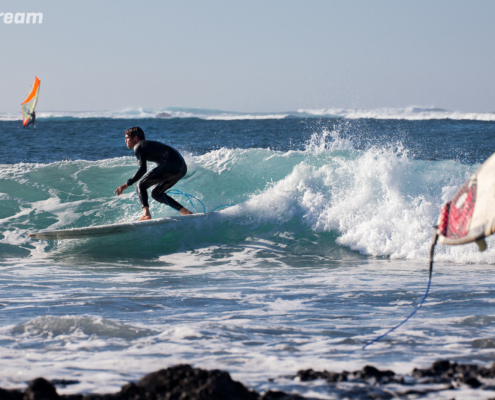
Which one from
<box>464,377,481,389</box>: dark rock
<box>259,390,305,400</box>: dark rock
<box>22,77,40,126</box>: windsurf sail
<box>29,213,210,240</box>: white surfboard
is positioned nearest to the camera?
<box>259,390,305,400</box>: dark rock

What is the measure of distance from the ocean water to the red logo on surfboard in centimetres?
81

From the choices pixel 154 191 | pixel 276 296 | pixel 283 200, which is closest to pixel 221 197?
pixel 283 200

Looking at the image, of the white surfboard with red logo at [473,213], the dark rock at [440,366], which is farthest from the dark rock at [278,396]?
the white surfboard with red logo at [473,213]

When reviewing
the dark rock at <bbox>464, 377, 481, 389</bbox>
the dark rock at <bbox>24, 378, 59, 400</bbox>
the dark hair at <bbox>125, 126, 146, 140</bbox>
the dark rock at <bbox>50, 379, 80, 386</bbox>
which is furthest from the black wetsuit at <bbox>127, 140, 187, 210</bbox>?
the dark rock at <bbox>464, 377, 481, 389</bbox>

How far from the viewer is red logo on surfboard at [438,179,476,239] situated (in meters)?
2.88

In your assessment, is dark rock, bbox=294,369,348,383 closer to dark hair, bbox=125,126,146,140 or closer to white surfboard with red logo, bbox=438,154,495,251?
white surfboard with red logo, bbox=438,154,495,251

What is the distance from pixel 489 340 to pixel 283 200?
19.9ft

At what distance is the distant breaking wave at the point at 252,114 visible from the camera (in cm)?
4629

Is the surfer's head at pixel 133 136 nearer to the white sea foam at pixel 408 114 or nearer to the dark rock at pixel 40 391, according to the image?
the dark rock at pixel 40 391

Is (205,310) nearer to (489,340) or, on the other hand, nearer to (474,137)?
(489,340)

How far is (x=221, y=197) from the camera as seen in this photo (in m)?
10.6

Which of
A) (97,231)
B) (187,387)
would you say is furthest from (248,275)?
(187,387)

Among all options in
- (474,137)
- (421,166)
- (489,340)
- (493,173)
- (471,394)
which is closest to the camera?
(471,394)

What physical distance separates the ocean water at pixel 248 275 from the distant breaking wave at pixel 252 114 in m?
34.7
